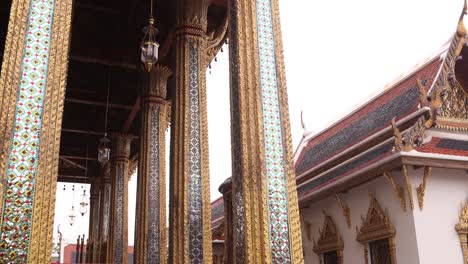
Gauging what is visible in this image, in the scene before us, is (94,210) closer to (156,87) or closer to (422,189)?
(156,87)

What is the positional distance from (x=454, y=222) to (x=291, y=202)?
451 cm

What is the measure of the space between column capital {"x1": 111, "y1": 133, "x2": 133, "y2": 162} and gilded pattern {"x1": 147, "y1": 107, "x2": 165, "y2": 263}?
3.64m

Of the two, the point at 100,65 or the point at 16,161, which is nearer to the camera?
the point at 16,161

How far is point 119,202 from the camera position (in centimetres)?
1187

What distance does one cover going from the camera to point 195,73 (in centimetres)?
736

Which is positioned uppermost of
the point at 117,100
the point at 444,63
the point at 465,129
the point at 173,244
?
the point at 117,100

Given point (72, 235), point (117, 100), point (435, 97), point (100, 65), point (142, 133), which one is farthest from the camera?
point (72, 235)

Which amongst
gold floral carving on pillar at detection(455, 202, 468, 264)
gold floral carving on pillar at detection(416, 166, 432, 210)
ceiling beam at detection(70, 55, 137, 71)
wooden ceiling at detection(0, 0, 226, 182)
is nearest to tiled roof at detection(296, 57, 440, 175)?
gold floral carving on pillar at detection(416, 166, 432, 210)

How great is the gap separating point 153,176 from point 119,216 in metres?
3.53

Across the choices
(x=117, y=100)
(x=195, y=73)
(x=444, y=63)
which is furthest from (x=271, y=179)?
(x=117, y=100)

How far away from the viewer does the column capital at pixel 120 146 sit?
12414mm

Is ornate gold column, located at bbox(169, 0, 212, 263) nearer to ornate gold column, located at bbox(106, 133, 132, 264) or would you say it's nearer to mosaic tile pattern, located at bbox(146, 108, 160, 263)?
mosaic tile pattern, located at bbox(146, 108, 160, 263)

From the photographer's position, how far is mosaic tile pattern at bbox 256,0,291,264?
13.9 ft

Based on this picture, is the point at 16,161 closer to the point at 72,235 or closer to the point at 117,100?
the point at 117,100
